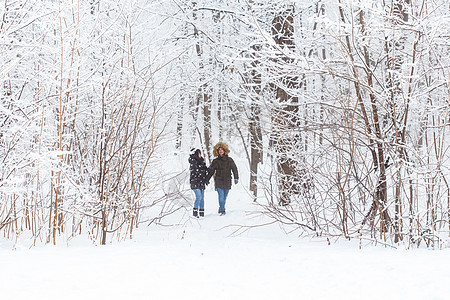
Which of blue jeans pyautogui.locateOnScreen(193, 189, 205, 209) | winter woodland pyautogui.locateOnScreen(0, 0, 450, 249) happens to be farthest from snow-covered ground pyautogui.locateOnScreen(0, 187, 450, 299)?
blue jeans pyautogui.locateOnScreen(193, 189, 205, 209)

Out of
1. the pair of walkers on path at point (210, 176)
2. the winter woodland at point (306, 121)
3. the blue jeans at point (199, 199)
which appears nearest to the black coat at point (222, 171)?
the pair of walkers on path at point (210, 176)

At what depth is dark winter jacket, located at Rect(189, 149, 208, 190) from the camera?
9094 millimetres

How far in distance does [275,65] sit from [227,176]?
4.95 meters

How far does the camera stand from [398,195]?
4.44m

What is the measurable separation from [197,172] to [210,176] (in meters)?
0.32

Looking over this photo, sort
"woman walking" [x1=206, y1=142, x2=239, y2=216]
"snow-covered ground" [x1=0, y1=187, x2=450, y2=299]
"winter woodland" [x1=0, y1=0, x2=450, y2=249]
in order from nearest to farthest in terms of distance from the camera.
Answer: "snow-covered ground" [x1=0, y1=187, x2=450, y2=299] < "winter woodland" [x1=0, y1=0, x2=450, y2=249] < "woman walking" [x1=206, y1=142, x2=239, y2=216]

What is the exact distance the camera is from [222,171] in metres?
9.47

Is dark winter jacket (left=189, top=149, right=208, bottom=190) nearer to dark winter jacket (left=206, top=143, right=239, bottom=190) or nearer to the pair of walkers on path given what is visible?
the pair of walkers on path

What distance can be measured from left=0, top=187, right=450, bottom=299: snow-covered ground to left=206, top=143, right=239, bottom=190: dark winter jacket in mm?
4089

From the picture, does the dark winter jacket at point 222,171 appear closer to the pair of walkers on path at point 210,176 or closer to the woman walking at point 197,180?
the pair of walkers on path at point 210,176

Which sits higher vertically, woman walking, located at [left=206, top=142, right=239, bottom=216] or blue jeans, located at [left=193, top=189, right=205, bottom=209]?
woman walking, located at [left=206, top=142, right=239, bottom=216]

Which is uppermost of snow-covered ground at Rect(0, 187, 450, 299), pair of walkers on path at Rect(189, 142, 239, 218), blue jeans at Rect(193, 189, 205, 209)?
pair of walkers on path at Rect(189, 142, 239, 218)

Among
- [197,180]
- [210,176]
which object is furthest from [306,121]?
[210,176]

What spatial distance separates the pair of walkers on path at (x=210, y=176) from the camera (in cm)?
908
